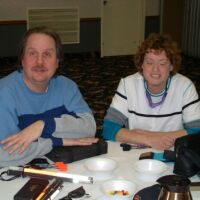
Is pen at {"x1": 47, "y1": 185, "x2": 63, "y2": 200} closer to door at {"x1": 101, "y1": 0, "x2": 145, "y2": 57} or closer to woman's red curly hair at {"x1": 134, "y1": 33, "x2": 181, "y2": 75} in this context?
woman's red curly hair at {"x1": 134, "y1": 33, "x2": 181, "y2": 75}

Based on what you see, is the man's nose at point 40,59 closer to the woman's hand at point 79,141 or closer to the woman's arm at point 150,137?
the woman's hand at point 79,141

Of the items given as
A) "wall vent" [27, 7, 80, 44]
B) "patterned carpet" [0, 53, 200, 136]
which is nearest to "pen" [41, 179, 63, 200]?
"patterned carpet" [0, 53, 200, 136]

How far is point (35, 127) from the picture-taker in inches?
72.2

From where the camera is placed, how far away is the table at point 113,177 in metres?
1.44

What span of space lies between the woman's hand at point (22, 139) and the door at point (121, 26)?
19.5 feet

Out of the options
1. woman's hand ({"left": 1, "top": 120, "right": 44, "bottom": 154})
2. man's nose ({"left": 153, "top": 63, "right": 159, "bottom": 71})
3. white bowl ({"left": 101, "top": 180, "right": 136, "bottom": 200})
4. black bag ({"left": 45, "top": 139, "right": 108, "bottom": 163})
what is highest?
man's nose ({"left": 153, "top": 63, "right": 159, "bottom": 71})

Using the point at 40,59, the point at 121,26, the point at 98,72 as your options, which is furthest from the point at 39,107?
the point at 121,26

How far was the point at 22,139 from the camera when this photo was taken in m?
1.77

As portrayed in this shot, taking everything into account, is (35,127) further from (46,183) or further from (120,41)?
(120,41)

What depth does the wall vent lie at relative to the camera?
7219 mm

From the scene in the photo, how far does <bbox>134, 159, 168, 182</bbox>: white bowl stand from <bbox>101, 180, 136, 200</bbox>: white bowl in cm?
13

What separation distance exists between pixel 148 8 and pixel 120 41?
2.78 ft

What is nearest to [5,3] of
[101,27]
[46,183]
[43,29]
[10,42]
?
[10,42]

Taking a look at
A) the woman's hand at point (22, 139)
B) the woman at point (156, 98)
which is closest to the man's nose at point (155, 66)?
the woman at point (156, 98)
